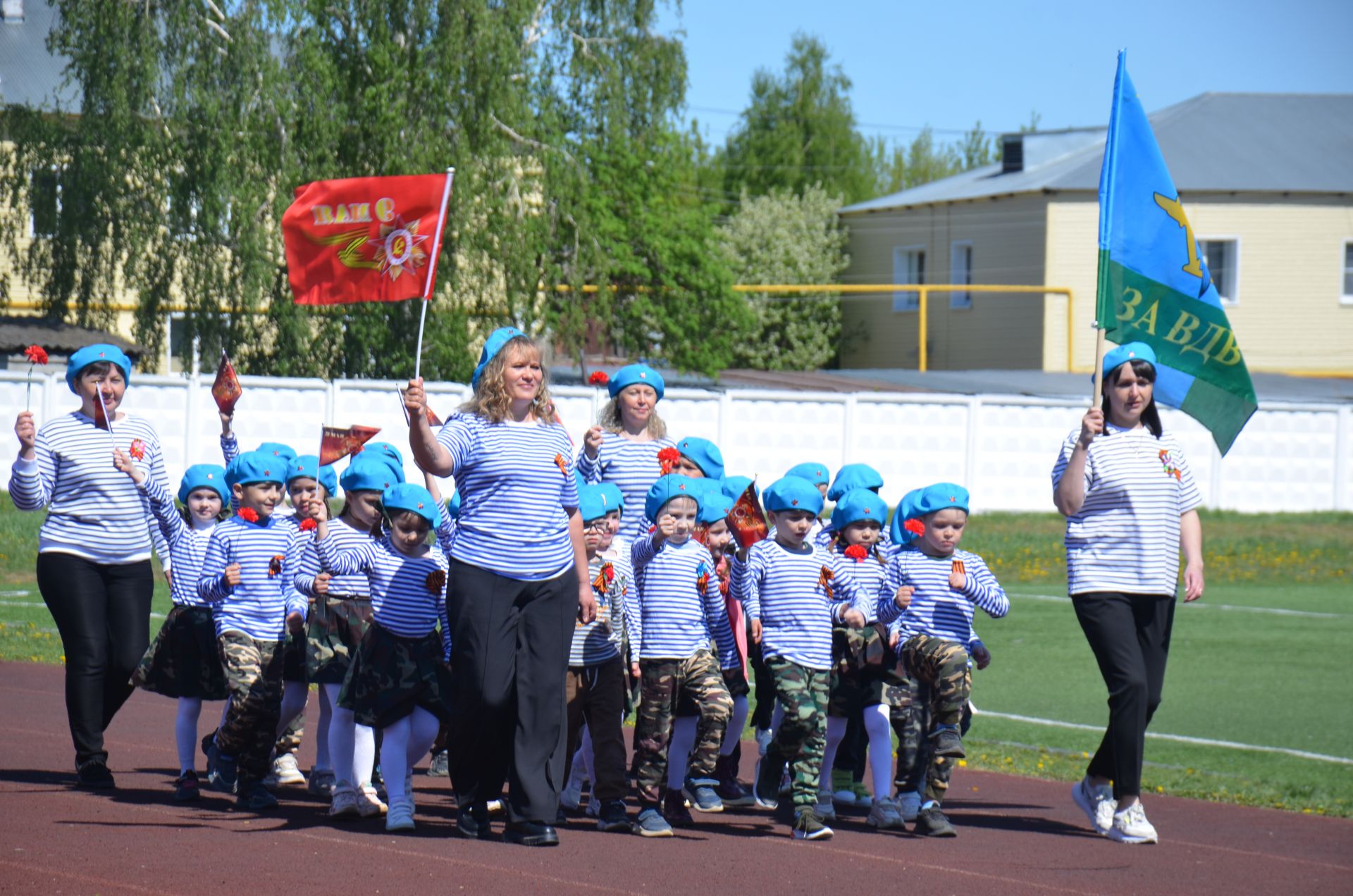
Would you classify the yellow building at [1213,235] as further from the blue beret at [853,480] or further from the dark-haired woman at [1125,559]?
the dark-haired woman at [1125,559]

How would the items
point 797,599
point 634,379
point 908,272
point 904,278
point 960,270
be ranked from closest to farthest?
1. point 797,599
2. point 634,379
3. point 960,270
4. point 908,272
5. point 904,278

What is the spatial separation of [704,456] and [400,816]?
2631mm

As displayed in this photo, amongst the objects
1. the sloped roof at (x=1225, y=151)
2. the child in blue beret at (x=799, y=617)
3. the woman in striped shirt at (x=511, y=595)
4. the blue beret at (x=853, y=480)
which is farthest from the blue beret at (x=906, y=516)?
Result: the sloped roof at (x=1225, y=151)

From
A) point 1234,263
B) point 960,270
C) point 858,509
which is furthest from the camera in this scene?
point 960,270

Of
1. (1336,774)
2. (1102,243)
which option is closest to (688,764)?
(1102,243)

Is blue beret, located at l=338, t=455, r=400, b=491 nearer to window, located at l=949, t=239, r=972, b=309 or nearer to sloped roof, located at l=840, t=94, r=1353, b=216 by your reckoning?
sloped roof, located at l=840, t=94, r=1353, b=216

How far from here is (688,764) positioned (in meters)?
7.84

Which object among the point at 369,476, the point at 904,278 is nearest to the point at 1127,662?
the point at 369,476

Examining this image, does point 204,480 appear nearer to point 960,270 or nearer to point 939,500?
point 939,500

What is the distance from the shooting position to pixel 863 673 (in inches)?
304

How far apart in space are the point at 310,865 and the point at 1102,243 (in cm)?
424

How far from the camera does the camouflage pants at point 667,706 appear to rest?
737 cm

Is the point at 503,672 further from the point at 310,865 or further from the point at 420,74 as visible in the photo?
the point at 420,74

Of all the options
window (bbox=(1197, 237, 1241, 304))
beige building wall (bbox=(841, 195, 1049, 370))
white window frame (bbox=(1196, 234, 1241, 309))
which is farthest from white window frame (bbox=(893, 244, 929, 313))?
white window frame (bbox=(1196, 234, 1241, 309))
